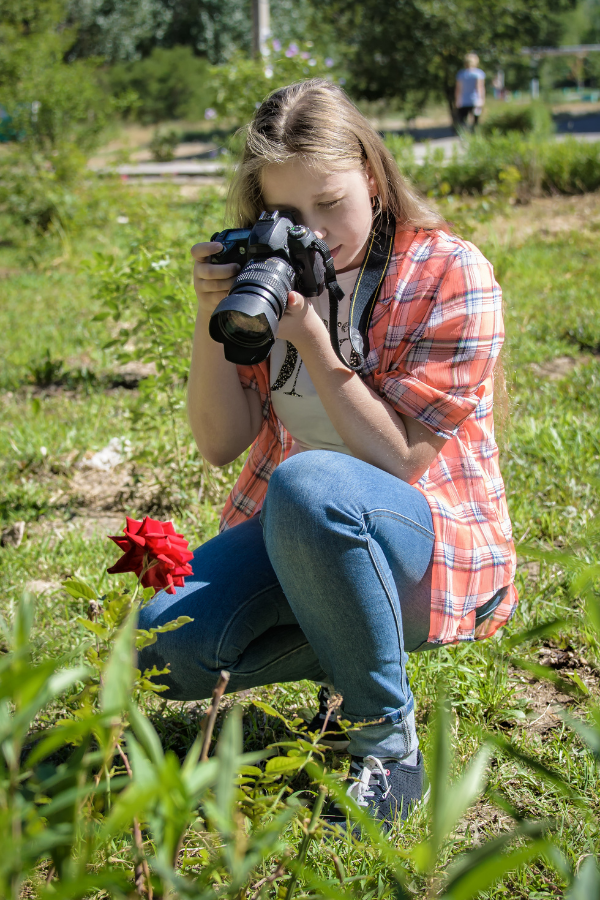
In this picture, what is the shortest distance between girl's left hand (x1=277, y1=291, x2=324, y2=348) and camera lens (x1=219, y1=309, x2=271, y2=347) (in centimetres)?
11

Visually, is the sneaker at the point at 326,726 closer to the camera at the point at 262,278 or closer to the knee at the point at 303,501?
the knee at the point at 303,501

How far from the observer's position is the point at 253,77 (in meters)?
7.46

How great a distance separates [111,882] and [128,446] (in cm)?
228

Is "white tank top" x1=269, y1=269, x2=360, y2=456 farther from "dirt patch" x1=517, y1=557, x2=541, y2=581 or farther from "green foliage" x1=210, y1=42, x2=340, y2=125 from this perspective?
"green foliage" x1=210, y1=42, x2=340, y2=125

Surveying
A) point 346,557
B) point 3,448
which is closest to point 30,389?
point 3,448

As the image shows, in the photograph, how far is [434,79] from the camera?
19422 millimetres

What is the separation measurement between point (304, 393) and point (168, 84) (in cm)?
2598

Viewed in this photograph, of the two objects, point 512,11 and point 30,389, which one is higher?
point 512,11

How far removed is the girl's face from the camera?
146 cm

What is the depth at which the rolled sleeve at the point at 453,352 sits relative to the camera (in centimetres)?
142

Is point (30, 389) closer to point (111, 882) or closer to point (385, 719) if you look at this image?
point (385, 719)

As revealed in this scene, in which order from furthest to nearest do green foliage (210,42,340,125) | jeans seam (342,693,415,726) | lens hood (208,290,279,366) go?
green foliage (210,42,340,125), jeans seam (342,693,415,726), lens hood (208,290,279,366)

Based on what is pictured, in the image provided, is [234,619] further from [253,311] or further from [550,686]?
[550,686]

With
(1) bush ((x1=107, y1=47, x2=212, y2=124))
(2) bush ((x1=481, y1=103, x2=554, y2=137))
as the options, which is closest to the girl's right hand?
(2) bush ((x1=481, y1=103, x2=554, y2=137))
